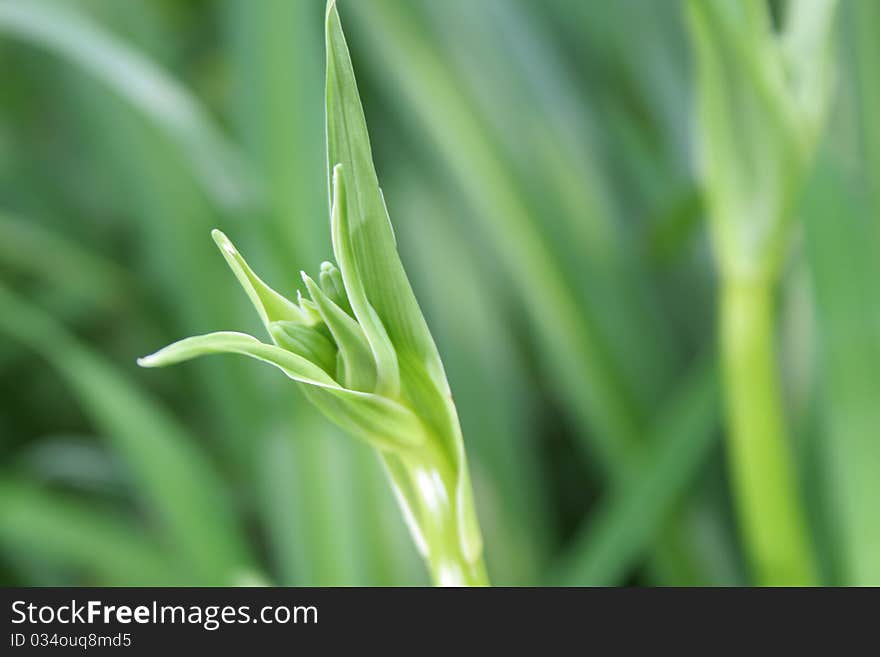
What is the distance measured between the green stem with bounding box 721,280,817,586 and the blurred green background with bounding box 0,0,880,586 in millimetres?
34

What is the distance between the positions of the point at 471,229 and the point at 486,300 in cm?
5

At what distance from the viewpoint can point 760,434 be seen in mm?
300

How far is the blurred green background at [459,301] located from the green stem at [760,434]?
34 mm

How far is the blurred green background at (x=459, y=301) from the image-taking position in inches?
16.9

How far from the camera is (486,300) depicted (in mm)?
593

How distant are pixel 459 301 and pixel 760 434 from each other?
0.29 metres

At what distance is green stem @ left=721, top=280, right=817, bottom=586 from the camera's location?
30cm

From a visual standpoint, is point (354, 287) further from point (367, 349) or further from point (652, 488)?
point (652, 488)

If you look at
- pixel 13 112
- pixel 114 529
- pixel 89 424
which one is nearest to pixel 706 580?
pixel 114 529

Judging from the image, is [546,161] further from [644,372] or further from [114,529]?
[114,529]

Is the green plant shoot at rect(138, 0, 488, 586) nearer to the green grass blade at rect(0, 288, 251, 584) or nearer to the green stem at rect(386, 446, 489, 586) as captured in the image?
the green stem at rect(386, 446, 489, 586)

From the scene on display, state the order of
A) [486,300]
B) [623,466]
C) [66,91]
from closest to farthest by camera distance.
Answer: [623,466] < [486,300] < [66,91]

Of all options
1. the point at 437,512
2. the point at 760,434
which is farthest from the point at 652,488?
the point at 437,512

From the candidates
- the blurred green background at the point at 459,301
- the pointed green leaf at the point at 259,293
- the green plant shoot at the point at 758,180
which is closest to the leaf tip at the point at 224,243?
the pointed green leaf at the point at 259,293
